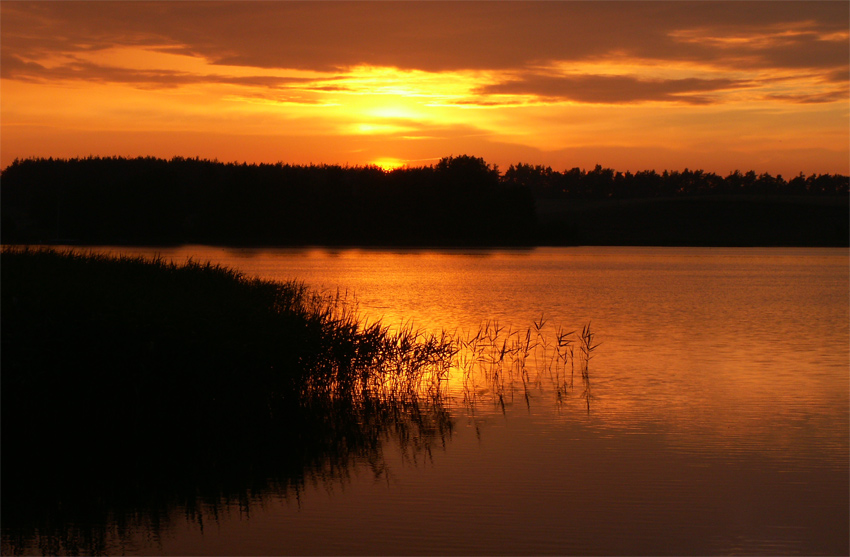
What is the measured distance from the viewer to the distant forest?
9725 cm

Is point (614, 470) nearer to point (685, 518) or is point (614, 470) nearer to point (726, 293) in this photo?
point (685, 518)

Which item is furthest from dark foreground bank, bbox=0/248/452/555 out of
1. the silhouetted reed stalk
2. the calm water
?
the silhouetted reed stalk

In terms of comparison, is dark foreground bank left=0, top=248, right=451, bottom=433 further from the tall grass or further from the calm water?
the calm water

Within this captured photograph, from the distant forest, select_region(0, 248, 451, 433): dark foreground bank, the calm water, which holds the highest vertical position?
the distant forest

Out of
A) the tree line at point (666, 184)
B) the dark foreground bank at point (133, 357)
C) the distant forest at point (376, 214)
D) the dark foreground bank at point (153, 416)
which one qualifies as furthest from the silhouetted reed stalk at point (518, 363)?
the tree line at point (666, 184)

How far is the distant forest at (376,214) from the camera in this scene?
319 feet

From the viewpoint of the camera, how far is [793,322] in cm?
2453

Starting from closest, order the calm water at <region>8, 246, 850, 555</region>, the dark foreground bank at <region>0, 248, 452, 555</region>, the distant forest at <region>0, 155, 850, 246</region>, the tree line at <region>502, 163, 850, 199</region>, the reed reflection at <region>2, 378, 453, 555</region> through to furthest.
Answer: the calm water at <region>8, 246, 850, 555</region>
the reed reflection at <region>2, 378, 453, 555</region>
the dark foreground bank at <region>0, 248, 452, 555</region>
the distant forest at <region>0, 155, 850, 246</region>
the tree line at <region>502, 163, 850, 199</region>

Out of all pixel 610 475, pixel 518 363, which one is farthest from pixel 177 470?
pixel 518 363

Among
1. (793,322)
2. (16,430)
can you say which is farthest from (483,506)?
(793,322)

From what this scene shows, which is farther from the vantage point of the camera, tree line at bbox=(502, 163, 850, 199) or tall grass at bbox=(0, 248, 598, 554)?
tree line at bbox=(502, 163, 850, 199)

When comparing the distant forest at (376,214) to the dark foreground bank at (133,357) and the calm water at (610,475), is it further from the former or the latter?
the dark foreground bank at (133,357)

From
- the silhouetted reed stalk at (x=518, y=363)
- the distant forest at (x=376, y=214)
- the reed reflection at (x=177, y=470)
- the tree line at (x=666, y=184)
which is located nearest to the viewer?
the reed reflection at (x=177, y=470)

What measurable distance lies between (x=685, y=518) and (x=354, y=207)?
9775cm
